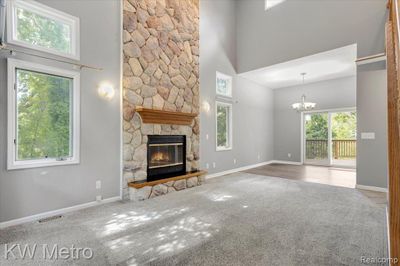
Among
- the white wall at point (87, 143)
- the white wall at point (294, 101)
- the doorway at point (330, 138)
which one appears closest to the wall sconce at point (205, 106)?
the white wall at point (87, 143)

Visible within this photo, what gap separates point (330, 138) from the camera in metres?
7.70

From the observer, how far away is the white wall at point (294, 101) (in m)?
7.25

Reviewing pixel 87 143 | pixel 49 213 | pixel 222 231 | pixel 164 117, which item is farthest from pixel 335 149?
pixel 49 213

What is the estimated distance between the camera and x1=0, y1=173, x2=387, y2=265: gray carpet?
210 cm

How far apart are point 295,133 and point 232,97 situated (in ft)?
11.4

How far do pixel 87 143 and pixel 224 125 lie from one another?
4.10 metres

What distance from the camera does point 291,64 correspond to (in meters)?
5.93

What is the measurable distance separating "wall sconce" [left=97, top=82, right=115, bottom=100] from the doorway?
734 centimetres

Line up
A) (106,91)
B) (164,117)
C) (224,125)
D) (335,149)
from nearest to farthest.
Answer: (106,91) → (164,117) → (224,125) → (335,149)

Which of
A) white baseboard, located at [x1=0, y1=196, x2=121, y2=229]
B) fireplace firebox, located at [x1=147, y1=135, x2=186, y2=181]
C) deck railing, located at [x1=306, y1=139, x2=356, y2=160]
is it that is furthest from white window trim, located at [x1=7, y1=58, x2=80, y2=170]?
deck railing, located at [x1=306, y1=139, x2=356, y2=160]

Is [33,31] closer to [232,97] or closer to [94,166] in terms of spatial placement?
[94,166]

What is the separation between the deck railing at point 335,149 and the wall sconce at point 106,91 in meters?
7.54

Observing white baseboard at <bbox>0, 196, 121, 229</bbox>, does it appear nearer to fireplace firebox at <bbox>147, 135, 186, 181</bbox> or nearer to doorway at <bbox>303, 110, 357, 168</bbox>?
fireplace firebox at <bbox>147, 135, 186, 181</bbox>

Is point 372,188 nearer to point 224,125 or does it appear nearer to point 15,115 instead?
point 224,125
